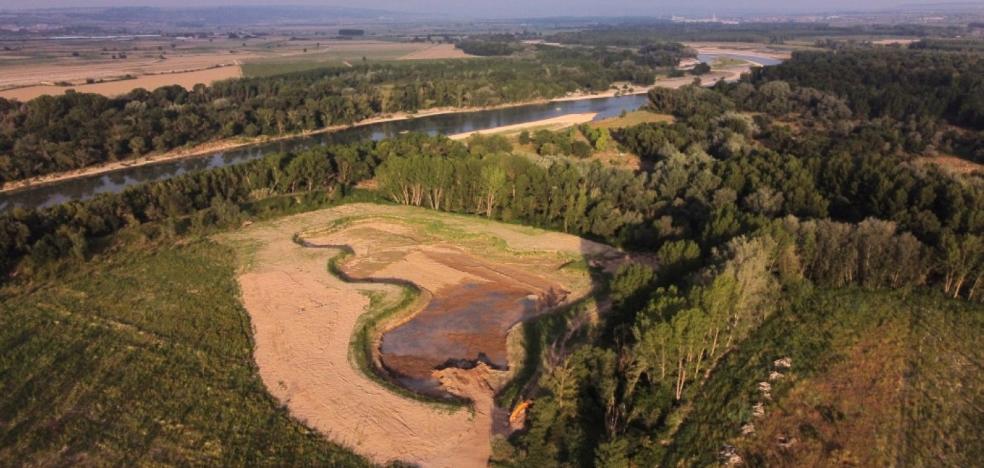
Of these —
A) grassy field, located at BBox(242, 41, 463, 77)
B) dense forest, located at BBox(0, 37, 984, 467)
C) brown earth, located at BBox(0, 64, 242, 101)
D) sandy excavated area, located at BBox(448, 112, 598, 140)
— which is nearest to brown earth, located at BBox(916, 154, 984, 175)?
dense forest, located at BBox(0, 37, 984, 467)

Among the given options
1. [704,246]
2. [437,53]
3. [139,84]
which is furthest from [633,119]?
[437,53]

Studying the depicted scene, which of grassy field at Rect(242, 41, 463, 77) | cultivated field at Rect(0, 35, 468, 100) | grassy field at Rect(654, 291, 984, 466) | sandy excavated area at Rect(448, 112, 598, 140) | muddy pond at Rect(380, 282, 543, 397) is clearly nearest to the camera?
grassy field at Rect(654, 291, 984, 466)

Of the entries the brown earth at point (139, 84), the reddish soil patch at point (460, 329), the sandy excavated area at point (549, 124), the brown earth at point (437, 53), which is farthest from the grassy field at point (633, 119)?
the brown earth at point (437, 53)

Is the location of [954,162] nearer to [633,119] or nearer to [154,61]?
[633,119]

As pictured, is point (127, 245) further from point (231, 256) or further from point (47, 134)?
point (47, 134)

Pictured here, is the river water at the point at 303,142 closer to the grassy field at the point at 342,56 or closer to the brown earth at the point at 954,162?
the brown earth at the point at 954,162

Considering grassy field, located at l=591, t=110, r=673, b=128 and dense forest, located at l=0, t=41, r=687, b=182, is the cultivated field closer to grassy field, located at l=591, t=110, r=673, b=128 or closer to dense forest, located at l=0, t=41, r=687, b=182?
dense forest, located at l=0, t=41, r=687, b=182
